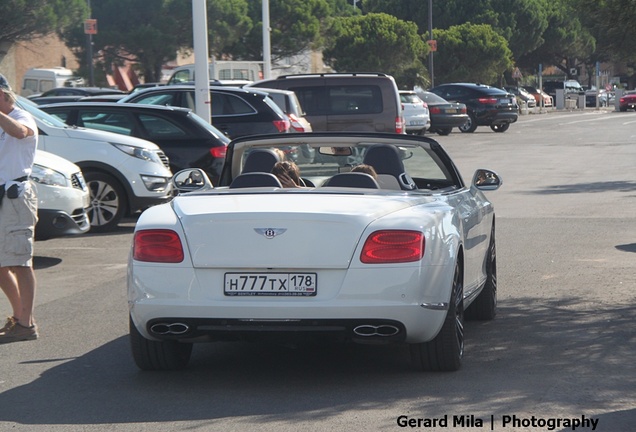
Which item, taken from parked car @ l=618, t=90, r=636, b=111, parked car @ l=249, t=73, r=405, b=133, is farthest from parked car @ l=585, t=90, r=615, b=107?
parked car @ l=249, t=73, r=405, b=133

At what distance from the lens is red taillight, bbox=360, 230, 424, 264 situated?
6.28 meters

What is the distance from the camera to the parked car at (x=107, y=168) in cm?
1487

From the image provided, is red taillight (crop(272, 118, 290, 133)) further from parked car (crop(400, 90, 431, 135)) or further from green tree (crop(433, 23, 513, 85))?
green tree (crop(433, 23, 513, 85))

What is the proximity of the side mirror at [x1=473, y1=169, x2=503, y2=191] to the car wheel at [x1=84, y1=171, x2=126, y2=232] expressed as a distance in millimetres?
7243

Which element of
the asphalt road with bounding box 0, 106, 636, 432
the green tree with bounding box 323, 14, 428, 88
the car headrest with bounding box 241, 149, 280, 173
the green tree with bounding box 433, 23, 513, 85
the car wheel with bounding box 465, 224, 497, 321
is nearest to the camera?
the asphalt road with bounding box 0, 106, 636, 432

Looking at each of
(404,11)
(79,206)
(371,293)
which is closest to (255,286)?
(371,293)

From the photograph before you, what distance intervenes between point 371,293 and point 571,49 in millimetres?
84895

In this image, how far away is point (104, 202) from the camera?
14945 mm

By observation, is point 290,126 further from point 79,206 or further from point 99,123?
point 79,206

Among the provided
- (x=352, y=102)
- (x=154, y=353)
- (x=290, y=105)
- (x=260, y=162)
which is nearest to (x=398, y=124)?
(x=352, y=102)

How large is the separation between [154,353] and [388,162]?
1988 millimetres

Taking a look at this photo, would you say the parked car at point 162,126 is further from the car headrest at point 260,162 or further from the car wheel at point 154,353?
the car wheel at point 154,353

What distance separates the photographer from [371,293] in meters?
6.23

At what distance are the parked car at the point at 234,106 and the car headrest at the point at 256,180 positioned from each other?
1187 centimetres
